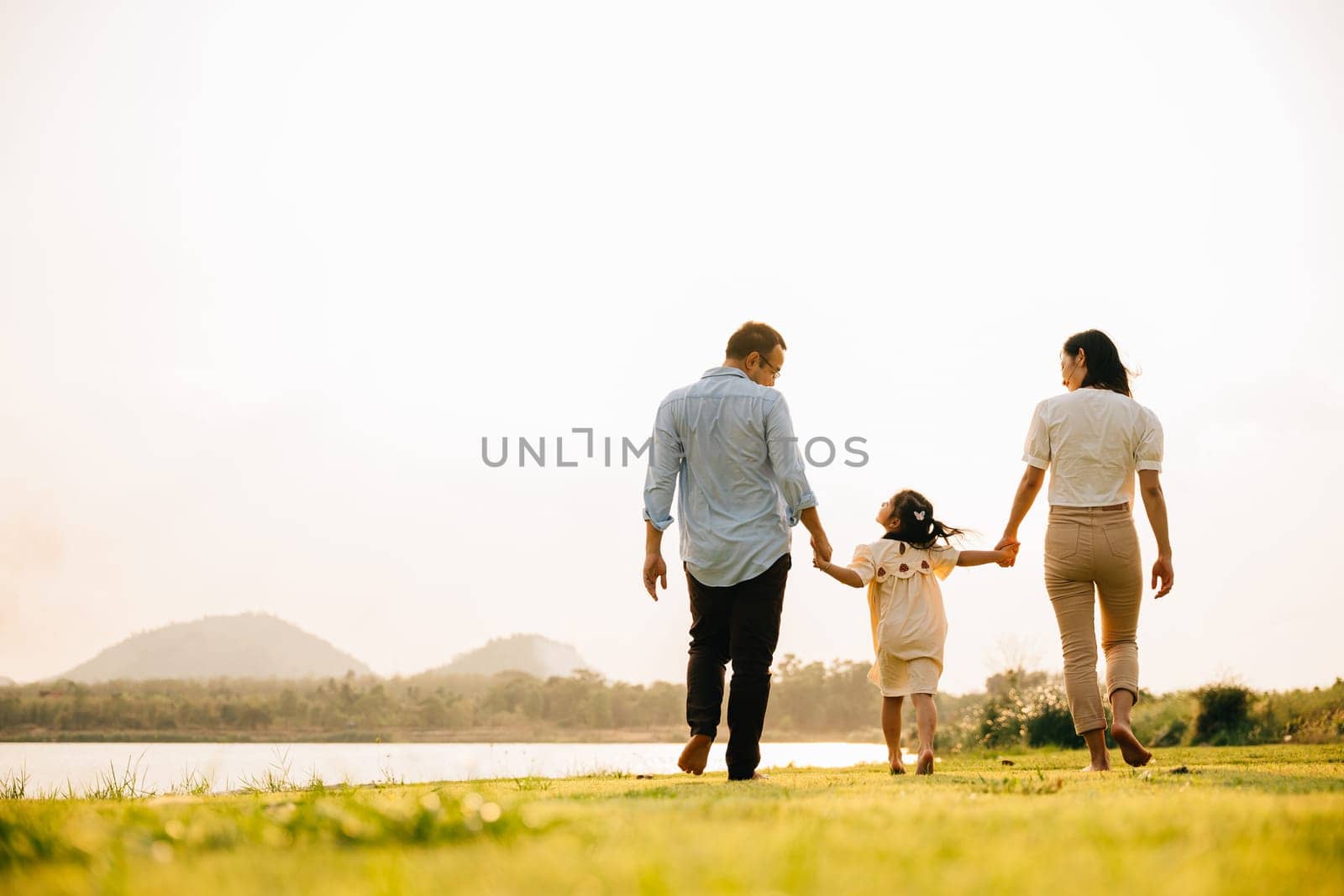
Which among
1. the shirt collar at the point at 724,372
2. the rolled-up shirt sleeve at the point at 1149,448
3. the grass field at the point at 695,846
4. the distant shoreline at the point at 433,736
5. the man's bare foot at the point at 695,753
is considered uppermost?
the shirt collar at the point at 724,372

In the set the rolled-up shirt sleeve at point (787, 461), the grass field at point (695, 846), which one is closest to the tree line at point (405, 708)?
the rolled-up shirt sleeve at point (787, 461)

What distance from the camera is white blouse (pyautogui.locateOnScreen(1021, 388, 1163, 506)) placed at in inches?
262

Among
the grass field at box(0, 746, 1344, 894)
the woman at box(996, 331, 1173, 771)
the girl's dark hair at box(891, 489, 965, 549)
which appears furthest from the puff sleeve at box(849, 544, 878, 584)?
the grass field at box(0, 746, 1344, 894)

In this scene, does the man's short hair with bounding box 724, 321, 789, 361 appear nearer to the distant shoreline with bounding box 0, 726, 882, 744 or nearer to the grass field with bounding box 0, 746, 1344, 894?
the grass field with bounding box 0, 746, 1344, 894

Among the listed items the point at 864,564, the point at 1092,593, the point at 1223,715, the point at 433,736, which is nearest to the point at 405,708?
the point at 433,736

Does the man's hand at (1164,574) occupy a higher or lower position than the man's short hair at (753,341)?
lower

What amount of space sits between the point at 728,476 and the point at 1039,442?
2224 millimetres

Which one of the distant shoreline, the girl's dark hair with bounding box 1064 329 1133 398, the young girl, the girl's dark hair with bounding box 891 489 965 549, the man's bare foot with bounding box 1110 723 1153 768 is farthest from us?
the distant shoreline

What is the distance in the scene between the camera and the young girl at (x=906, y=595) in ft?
23.6

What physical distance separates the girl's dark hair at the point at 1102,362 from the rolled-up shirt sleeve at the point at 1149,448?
0.95ft

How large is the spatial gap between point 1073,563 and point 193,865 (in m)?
5.81

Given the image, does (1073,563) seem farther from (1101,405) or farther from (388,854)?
(388,854)

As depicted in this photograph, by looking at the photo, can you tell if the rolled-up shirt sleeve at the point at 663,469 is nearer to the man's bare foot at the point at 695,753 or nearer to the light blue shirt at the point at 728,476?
the light blue shirt at the point at 728,476

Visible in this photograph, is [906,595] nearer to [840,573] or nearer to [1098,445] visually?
[840,573]
